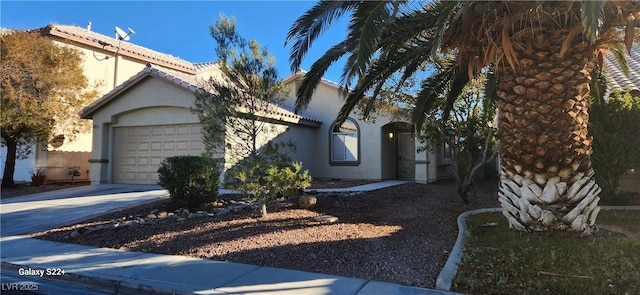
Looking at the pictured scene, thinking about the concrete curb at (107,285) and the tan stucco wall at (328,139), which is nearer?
the concrete curb at (107,285)

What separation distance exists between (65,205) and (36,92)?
21.9 ft

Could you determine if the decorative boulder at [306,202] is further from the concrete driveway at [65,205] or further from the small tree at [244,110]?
the concrete driveway at [65,205]

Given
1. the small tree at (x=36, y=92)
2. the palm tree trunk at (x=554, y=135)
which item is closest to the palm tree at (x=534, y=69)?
the palm tree trunk at (x=554, y=135)

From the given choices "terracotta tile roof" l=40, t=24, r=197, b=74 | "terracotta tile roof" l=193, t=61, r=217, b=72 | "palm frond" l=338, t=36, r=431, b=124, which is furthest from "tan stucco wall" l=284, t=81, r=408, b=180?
"terracotta tile roof" l=40, t=24, r=197, b=74

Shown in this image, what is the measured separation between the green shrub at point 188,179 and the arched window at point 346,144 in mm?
8822

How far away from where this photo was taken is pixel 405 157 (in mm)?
18438

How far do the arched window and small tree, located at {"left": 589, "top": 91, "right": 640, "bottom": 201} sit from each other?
30.8ft

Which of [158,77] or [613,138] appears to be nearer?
[613,138]

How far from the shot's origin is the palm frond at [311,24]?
21.2ft

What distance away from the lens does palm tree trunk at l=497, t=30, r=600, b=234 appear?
6.02 meters

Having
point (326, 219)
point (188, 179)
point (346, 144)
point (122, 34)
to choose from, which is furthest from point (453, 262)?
point (122, 34)

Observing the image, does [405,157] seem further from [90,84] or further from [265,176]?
[90,84]

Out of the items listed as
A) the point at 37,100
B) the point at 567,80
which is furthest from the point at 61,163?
the point at 567,80

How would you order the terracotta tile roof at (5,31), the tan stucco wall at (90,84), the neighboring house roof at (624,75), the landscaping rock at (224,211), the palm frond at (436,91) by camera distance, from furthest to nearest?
the tan stucco wall at (90,84)
the terracotta tile roof at (5,31)
the neighboring house roof at (624,75)
the palm frond at (436,91)
the landscaping rock at (224,211)
